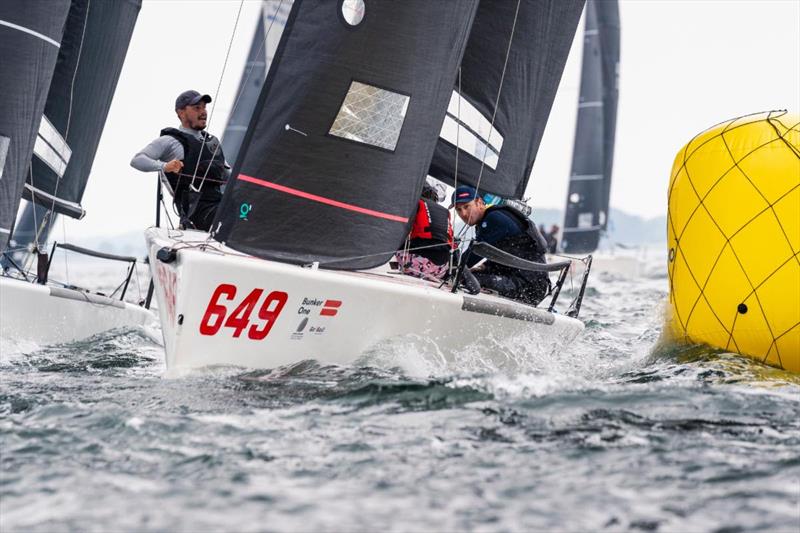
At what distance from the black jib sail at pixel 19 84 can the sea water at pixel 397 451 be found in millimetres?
2971

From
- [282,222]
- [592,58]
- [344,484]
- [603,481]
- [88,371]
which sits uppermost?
[592,58]

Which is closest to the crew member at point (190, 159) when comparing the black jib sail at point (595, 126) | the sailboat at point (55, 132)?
the sailboat at point (55, 132)

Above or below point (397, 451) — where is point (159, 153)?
above

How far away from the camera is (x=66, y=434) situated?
3.66m

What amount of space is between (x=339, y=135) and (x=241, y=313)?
112cm

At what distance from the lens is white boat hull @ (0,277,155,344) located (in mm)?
6820

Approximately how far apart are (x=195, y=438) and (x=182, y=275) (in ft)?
4.02

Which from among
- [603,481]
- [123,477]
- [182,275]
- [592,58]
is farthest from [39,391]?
[592,58]

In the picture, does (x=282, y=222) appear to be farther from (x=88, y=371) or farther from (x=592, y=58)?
(x=592, y=58)

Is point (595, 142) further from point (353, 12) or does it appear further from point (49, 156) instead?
point (353, 12)

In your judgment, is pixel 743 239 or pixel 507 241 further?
pixel 507 241

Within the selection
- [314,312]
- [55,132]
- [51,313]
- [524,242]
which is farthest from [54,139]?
[314,312]

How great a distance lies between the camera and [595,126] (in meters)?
25.6

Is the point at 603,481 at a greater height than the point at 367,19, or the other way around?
the point at 367,19
